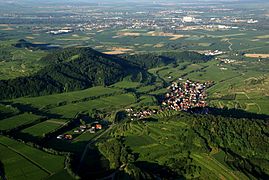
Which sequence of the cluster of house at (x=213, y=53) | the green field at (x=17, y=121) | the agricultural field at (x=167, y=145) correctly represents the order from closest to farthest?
the agricultural field at (x=167, y=145) → the green field at (x=17, y=121) → the cluster of house at (x=213, y=53)

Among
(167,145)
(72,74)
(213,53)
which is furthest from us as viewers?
(213,53)

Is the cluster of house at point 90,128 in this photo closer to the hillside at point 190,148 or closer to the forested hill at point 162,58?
the hillside at point 190,148

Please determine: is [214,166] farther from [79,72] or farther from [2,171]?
[79,72]

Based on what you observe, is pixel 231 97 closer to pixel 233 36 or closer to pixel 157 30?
pixel 233 36

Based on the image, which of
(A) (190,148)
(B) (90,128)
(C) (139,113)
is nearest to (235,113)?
(C) (139,113)

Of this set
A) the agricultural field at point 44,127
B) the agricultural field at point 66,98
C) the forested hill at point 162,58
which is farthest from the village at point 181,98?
the forested hill at point 162,58

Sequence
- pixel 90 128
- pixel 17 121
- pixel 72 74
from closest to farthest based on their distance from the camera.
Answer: pixel 17 121, pixel 90 128, pixel 72 74

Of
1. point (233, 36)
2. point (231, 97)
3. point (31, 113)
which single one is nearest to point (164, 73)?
point (231, 97)
